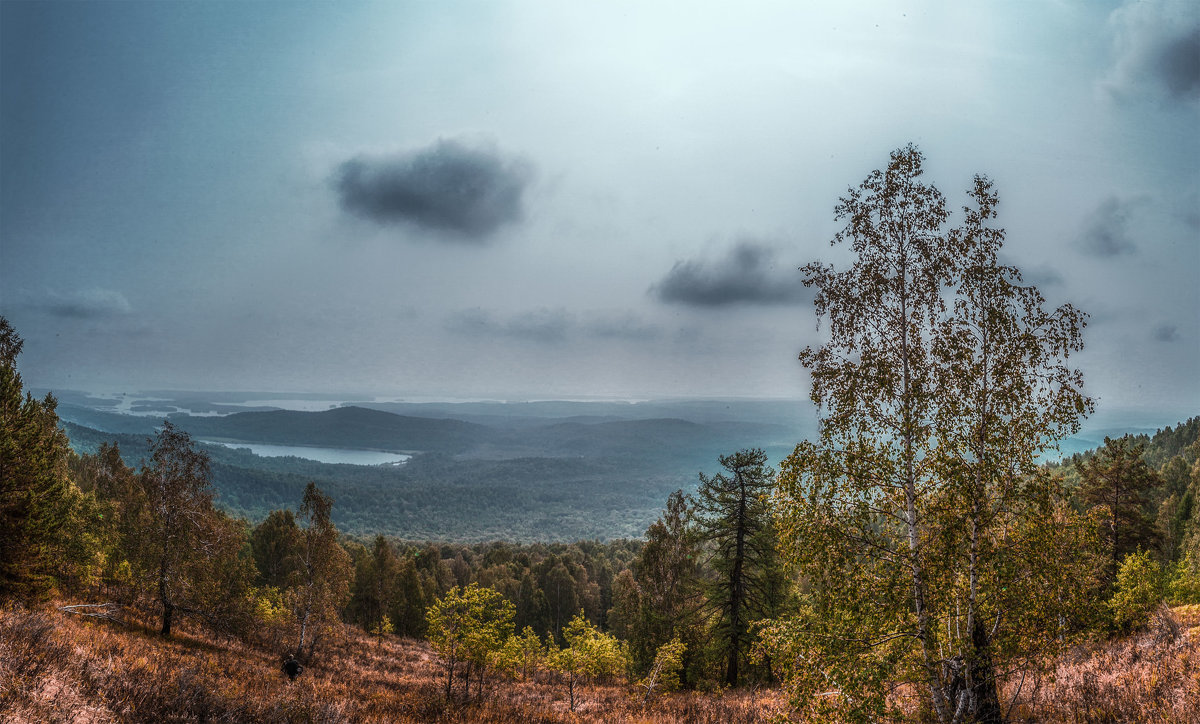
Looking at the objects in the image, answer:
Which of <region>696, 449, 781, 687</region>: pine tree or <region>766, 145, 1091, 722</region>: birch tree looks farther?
<region>696, 449, 781, 687</region>: pine tree

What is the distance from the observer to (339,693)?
54.9ft

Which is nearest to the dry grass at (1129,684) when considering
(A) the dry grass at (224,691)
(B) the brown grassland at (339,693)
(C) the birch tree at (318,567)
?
(B) the brown grassland at (339,693)

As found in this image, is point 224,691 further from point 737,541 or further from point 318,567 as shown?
point 737,541

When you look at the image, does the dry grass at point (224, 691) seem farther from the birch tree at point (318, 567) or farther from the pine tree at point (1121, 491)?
the pine tree at point (1121, 491)

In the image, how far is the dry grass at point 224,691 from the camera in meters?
8.28

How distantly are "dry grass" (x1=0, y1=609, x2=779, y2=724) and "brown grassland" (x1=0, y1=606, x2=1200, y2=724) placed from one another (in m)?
0.03

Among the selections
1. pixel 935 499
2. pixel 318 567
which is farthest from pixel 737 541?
pixel 318 567

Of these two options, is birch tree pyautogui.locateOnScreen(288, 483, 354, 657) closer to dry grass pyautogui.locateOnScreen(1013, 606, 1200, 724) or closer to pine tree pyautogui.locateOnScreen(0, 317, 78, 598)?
pine tree pyautogui.locateOnScreen(0, 317, 78, 598)

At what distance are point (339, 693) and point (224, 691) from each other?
20.3 feet

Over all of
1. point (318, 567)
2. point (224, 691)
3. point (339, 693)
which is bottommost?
point (339, 693)

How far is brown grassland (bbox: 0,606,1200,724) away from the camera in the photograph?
27.1 ft

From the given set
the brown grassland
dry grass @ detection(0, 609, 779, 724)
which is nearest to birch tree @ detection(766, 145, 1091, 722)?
the brown grassland

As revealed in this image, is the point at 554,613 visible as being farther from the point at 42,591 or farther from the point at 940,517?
the point at 940,517

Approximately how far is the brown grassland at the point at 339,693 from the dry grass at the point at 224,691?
1.4 inches
